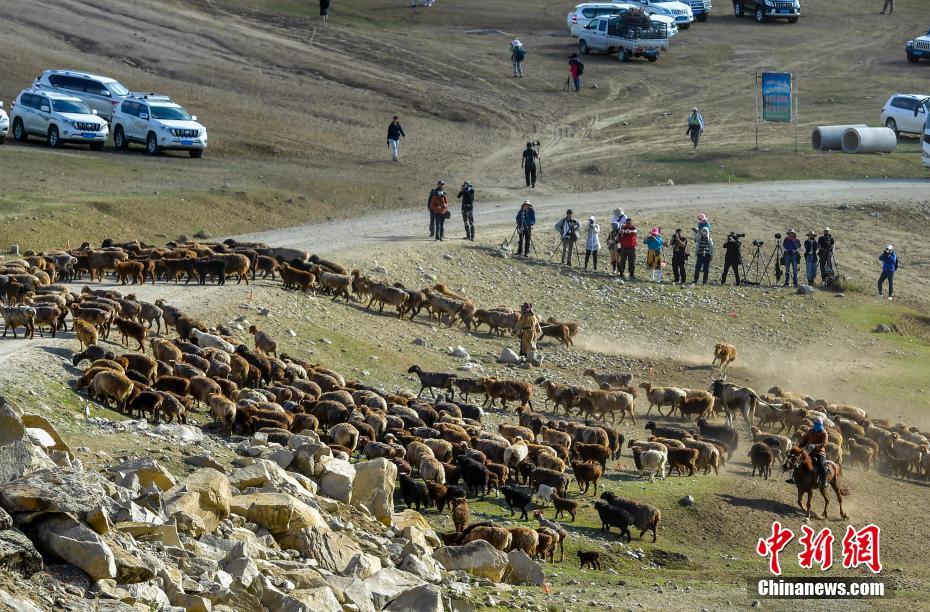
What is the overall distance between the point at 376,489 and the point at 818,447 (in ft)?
28.6

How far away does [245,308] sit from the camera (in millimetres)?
29422

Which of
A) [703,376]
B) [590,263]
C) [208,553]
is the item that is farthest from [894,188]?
[208,553]

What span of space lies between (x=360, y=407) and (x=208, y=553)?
8.93m

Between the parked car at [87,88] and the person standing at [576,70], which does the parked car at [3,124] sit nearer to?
the parked car at [87,88]

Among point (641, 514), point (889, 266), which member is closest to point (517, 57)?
point (889, 266)

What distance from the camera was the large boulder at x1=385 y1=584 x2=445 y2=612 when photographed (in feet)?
46.7

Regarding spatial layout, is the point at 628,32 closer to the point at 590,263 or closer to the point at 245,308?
the point at 590,263

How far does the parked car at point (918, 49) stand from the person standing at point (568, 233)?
108 ft

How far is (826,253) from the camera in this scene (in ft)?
131

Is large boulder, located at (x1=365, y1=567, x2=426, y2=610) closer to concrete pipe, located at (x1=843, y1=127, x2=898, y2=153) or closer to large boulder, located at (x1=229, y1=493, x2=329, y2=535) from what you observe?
large boulder, located at (x1=229, y1=493, x2=329, y2=535)

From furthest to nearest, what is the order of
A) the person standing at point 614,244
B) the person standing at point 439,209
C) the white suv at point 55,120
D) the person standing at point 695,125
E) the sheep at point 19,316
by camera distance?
the person standing at point 695,125 < the white suv at point 55,120 < the person standing at point 614,244 < the person standing at point 439,209 < the sheep at point 19,316

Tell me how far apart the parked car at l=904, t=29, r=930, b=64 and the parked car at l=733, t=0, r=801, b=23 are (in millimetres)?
7478

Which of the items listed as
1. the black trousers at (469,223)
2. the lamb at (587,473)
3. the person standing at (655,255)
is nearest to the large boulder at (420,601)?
the lamb at (587,473)

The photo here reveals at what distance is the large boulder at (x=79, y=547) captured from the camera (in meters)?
12.6
